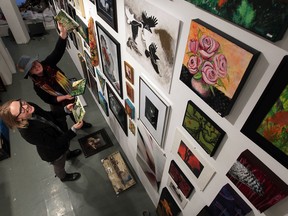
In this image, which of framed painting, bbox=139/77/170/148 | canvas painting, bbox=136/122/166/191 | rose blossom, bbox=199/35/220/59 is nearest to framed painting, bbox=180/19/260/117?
rose blossom, bbox=199/35/220/59

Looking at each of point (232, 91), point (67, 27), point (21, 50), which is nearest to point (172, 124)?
point (232, 91)

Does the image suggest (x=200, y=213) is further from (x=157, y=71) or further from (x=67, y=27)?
(x=67, y=27)

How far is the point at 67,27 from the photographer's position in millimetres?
2562

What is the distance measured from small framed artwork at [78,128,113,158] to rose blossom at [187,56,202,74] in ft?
7.94

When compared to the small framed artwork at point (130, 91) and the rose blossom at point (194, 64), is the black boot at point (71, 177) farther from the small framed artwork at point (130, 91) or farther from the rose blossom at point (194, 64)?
the rose blossom at point (194, 64)

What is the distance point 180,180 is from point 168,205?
1.80 ft

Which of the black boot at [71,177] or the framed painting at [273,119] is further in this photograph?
the black boot at [71,177]

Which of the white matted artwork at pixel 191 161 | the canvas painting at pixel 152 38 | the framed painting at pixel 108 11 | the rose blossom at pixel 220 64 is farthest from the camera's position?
the framed painting at pixel 108 11

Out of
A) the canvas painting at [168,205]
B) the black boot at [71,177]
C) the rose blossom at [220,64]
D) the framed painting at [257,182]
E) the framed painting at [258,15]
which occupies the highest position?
the framed painting at [258,15]

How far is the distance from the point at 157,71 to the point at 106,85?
1.31m

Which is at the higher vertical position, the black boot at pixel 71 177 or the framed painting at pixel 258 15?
the framed painting at pixel 258 15

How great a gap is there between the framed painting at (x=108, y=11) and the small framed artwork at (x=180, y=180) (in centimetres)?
118

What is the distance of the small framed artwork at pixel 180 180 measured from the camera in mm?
1440

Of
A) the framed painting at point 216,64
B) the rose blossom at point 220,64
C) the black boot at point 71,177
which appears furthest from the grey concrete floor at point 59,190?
the rose blossom at point 220,64
